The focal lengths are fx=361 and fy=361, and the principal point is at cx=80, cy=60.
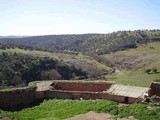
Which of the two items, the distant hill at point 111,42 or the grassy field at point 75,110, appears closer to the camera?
the grassy field at point 75,110

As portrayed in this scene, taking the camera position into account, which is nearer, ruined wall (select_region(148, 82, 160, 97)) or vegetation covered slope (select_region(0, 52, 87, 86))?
ruined wall (select_region(148, 82, 160, 97))

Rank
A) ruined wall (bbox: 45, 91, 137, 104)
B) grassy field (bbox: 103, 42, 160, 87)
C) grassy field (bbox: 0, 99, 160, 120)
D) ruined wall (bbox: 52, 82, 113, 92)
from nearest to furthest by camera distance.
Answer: grassy field (bbox: 0, 99, 160, 120)
ruined wall (bbox: 45, 91, 137, 104)
ruined wall (bbox: 52, 82, 113, 92)
grassy field (bbox: 103, 42, 160, 87)

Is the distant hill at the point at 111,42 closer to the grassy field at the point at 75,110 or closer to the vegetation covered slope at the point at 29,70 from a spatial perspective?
the vegetation covered slope at the point at 29,70

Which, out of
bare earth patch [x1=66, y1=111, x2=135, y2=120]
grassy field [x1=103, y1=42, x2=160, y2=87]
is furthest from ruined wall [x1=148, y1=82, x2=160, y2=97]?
grassy field [x1=103, y1=42, x2=160, y2=87]

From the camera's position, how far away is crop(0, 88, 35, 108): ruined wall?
32094mm

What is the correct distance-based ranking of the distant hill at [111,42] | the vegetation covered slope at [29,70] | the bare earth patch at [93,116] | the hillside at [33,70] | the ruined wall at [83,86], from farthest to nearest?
the distant hill at [111,42]
the hillside at [33,70]
the vegetation covered slope at [29,70]
the ruined wall at [83,86]
the bare earth patch at [93,116]

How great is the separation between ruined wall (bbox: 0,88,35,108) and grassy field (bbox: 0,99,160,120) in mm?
1523

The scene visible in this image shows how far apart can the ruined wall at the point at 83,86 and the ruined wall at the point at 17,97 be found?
10.3 ft

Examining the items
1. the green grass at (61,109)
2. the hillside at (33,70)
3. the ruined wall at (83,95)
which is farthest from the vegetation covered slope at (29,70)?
the green grass at (61,109)

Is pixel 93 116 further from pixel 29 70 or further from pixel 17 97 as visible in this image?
pixel 29 70

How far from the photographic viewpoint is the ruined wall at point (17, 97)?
3209 cm

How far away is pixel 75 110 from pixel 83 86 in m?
6.10

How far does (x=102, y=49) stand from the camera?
16412 centimetres

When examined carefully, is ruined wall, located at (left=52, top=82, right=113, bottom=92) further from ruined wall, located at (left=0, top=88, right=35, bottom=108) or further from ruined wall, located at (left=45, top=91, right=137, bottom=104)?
ruined wall, located at (left=0, top=88, right=35, bottom=108)
